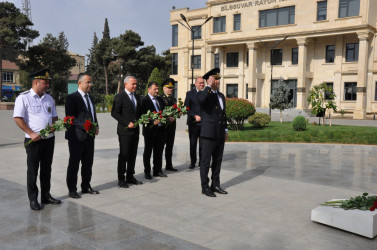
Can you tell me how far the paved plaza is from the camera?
13.2 feet

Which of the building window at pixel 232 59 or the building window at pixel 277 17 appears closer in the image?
the building window at pixel 277 17

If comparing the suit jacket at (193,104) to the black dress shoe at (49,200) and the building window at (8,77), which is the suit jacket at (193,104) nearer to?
the black dress shoe at (49,200)

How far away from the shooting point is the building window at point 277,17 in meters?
36.1

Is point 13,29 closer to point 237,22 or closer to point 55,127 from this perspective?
point 237,22

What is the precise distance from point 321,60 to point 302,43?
2773 millimetres

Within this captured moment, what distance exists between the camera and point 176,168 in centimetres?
858

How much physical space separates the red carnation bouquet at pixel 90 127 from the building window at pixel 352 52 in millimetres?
33712

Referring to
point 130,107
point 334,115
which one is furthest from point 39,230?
point 334,115

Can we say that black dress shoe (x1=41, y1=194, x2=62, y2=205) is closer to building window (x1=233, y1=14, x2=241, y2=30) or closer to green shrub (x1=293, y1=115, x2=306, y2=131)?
green shrub (x1=293, y1=115, x2=306, y2=131)

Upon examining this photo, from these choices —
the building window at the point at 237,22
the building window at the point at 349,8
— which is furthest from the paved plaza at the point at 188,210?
the building window at the point at 237,22

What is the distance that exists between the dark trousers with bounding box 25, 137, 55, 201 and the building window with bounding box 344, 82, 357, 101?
33.9m

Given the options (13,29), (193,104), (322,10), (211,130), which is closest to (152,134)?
(193,104)

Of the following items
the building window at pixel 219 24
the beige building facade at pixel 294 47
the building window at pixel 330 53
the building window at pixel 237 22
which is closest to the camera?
the beige building facade at pixel 294 47

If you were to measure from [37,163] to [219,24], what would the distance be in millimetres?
38937
